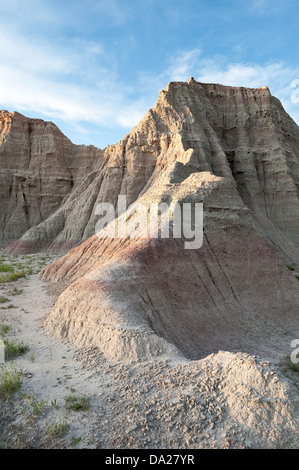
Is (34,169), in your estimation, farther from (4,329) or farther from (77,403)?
(77,403)

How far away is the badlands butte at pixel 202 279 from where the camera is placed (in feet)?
18.6

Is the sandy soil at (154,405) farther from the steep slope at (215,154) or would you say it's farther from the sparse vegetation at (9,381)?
the steep slope at (215,154)

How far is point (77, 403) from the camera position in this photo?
19.4 feet

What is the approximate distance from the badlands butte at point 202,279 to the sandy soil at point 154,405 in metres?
0.03

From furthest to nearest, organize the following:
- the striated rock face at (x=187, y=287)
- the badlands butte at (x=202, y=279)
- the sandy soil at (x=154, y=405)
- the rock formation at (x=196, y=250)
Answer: the rock formation at (x=196, y=250) < the striated rock face at (x=187, y=287) < the badlands butte at (x=202, y=279) < the sandy soil at (x=154, y=405)

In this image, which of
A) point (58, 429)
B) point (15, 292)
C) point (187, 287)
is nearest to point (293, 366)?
point (187, 287)

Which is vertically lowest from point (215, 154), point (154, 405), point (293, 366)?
point (293, 366)

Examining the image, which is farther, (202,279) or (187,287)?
(202,279)

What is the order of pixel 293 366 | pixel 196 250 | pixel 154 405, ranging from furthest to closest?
pixel 196 250
pixel 293 366
pixel 154 405

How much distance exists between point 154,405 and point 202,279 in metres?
7.37

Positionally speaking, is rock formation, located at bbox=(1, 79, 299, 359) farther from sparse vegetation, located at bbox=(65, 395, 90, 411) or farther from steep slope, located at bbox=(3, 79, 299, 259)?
sparse vegetation, located at bbox=(65, 395, 90, 411)

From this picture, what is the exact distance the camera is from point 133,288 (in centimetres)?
1034

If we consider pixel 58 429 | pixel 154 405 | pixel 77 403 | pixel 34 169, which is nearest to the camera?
pixel 58 429

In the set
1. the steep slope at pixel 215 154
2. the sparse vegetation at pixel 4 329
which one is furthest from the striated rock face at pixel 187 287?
the steep slope at pixel 215 154
